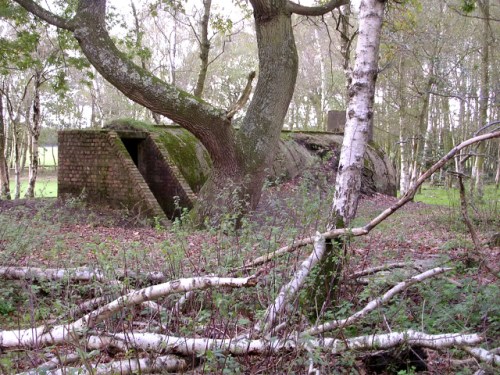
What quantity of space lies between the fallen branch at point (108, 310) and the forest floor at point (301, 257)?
0.14 meters

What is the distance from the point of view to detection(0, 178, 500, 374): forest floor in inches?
167

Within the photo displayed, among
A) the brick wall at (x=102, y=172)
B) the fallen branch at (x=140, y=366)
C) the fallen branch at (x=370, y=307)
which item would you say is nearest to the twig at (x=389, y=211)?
the fallen branch at (x=370, y=307)

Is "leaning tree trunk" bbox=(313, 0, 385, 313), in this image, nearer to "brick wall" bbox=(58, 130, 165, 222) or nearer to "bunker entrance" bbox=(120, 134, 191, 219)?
"brick wall" bbox=(58, 130, 165, 222)

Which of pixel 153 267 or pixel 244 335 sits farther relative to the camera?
pixel 153 267

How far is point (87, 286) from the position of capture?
5117mm

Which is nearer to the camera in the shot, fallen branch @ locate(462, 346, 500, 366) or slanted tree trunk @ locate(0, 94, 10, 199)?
fallen branch @ locate(462, 346, 500, 366)

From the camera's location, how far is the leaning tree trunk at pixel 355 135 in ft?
15.9

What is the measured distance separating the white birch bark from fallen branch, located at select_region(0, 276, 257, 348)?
5.18 feet

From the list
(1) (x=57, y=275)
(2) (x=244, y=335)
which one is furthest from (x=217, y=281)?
(1) (x=57, y=275)

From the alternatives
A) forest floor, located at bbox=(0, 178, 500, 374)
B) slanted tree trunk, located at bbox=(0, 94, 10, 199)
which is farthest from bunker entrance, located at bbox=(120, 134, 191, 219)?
slanted tree trunk, located at bbox=(0, 94, 10, 199)

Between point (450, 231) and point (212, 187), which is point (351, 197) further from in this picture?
point (212, 187)

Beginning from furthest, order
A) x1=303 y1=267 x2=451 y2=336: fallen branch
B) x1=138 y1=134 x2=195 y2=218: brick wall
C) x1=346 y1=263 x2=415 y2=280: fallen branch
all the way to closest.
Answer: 1. x1=138 y1=134 x2=195 y2=218: brick wall
2. x1=346 y1=263 x2=415 y2=280: fallen branch
3. x1=303 y1=267 x2=451 y2=336: fallen branch

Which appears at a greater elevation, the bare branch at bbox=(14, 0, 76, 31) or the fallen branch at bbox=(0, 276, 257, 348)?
the bare branch at bbox=(14, 0, 76, 31)

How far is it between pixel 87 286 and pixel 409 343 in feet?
10.0
